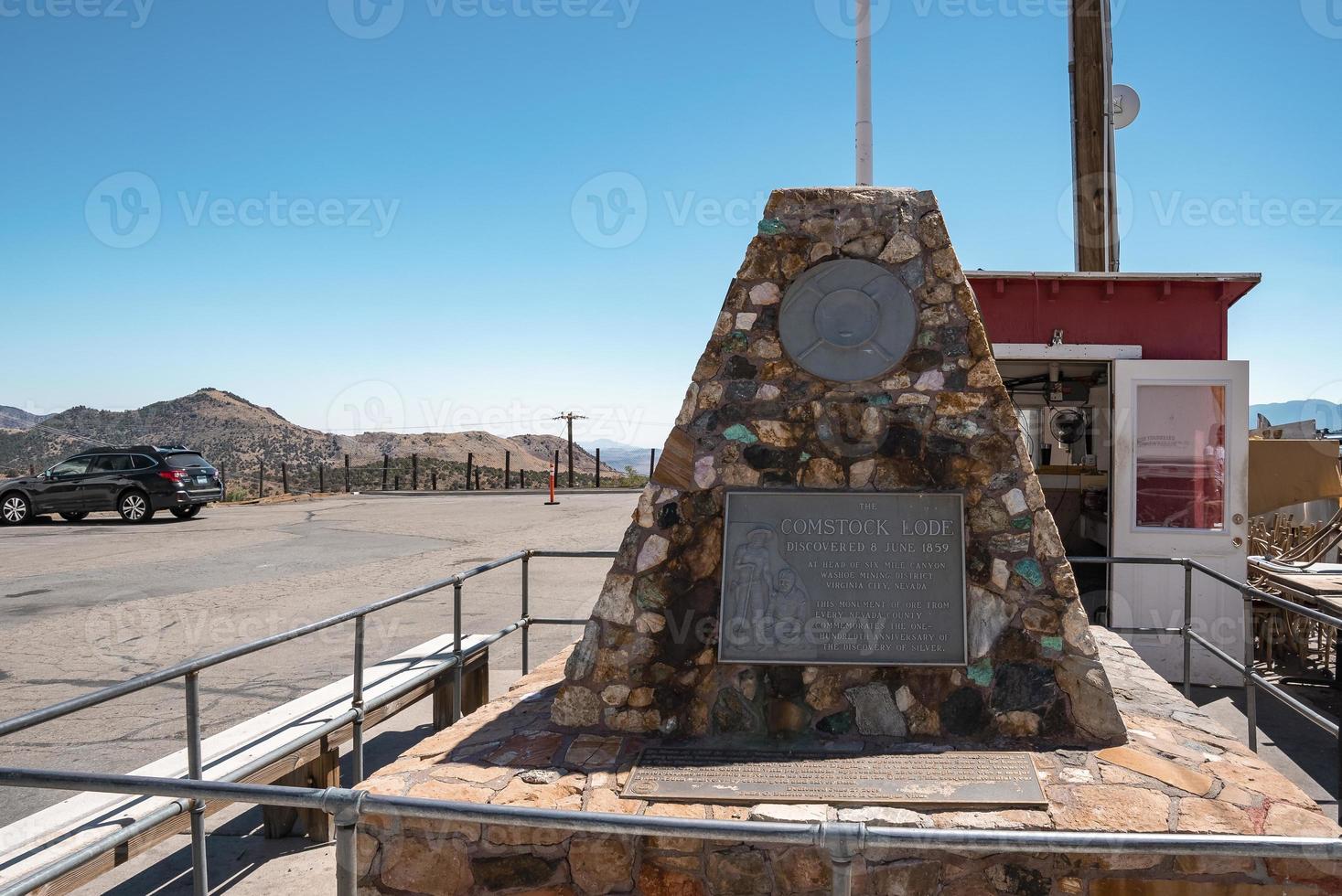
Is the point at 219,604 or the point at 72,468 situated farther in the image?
the point at 72,468

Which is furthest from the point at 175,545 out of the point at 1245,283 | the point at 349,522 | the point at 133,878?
the point at 1245,283

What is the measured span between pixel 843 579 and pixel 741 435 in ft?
2.80

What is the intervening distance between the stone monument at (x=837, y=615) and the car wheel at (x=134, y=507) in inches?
643

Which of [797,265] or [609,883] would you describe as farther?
[797,265]

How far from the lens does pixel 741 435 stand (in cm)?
423

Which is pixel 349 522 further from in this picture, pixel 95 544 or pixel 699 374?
pixel 699 374

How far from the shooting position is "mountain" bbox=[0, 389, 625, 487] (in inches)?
2189

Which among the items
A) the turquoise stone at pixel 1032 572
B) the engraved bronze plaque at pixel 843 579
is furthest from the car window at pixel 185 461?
the turquoise stone at pixel 1032 572

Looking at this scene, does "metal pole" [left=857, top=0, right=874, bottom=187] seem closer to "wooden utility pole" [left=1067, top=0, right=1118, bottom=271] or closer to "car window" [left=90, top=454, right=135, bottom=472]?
"wooden utility pole" [left=1067, top=0, right=1118, bottom=271]

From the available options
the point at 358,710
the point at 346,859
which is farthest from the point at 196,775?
the point at 346,859

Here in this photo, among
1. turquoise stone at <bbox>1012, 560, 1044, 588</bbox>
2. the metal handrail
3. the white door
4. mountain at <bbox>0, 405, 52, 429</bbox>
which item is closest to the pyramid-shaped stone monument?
turquoise stone at <bbox>1012, 560, 1044, 588</bbox>

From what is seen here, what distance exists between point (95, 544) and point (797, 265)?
1407cm

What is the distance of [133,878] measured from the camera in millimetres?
4121

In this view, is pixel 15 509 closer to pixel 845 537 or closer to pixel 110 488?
pixel 110 488
